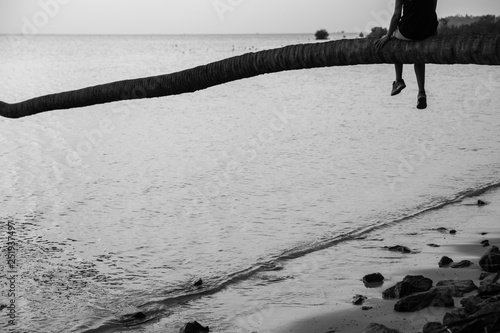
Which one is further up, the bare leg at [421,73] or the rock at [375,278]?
the bare leg at [421,73]

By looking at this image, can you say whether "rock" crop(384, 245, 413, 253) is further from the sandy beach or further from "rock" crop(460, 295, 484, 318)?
"rock" crop(460, 295, 484, 318)

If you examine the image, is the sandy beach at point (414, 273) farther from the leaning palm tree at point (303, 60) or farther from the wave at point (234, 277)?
the leaning palm tree at point (303, 60)

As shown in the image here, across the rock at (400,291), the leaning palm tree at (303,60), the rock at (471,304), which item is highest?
the leaning palm tree at (303,60)

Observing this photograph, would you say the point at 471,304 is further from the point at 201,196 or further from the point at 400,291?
the point at 201,196

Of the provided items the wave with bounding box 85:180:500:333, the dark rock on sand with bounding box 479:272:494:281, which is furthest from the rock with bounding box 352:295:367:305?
the wave with bounding box 85:180:500:333

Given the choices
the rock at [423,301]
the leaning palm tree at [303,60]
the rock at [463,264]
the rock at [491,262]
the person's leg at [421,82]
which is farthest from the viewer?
the rock at [463,264]

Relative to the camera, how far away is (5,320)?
34.7 ft

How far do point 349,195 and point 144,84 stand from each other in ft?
42.0

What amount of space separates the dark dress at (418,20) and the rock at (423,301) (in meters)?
4.33

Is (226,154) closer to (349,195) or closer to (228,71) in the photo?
(349,195)

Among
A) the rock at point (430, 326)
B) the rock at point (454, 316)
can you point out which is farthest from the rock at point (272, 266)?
the rock at point (454, 316)

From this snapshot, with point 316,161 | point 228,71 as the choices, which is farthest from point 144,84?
point 316,161

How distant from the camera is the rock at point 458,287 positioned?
9203 millimetres

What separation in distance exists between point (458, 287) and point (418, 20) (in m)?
5.01
